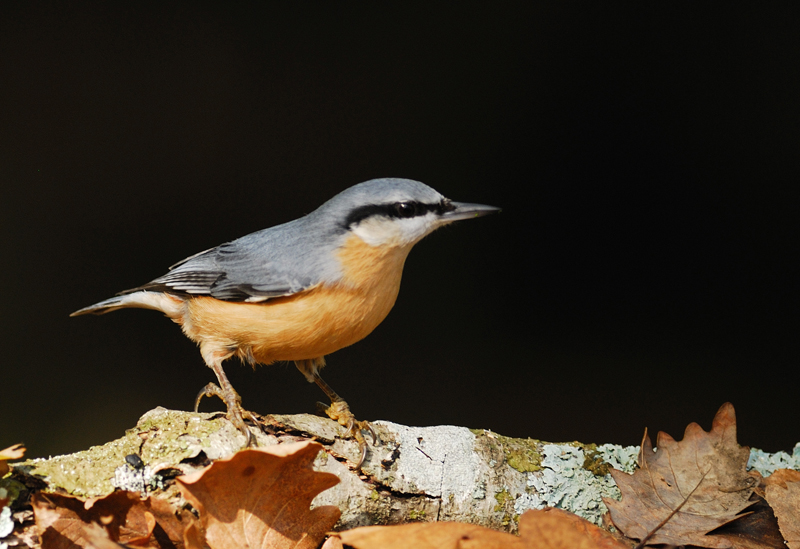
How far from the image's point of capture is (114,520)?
36.0 inches

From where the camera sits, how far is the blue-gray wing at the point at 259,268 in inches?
59.9

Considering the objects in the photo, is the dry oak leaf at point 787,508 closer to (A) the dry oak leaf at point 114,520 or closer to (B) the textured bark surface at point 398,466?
(B) the textured bark surface at point 398,466

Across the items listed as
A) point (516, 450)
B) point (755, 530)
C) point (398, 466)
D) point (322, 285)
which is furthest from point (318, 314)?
point (755, 530)

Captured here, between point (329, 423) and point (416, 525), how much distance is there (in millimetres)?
576

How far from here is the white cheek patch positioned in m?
1.53

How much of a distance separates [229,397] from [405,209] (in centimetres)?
60

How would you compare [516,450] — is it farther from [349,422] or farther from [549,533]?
[549,533]

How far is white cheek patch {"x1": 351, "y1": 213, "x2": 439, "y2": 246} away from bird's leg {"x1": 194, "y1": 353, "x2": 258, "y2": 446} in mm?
475

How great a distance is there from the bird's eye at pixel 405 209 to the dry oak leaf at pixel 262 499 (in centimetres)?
76

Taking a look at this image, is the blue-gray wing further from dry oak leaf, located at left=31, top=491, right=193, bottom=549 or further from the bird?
dry oak leaf, located at left=31, top=491, right=193, bottom=549

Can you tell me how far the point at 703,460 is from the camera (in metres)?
1.18

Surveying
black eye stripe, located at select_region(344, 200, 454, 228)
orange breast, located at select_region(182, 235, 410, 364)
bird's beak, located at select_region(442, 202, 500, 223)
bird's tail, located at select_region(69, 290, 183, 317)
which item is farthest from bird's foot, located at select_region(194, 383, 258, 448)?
bird's beak, located at select_region(442, 202, 500, 223)

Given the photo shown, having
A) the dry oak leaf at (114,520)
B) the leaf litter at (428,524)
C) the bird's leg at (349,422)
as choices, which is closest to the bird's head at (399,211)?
the bird's leg at (349,422)

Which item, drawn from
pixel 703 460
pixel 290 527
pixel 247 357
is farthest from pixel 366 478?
pixel 703 460
